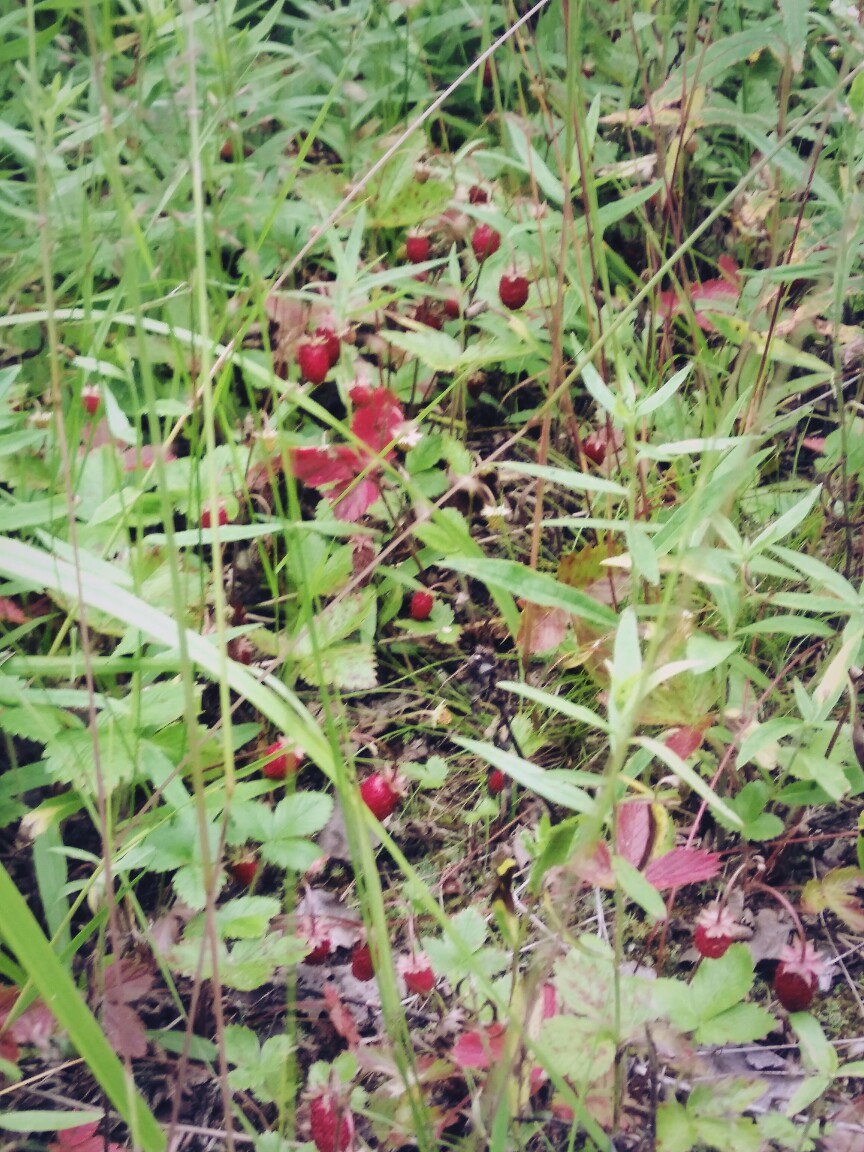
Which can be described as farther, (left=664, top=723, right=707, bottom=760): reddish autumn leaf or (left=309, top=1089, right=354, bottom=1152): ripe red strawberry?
(left=664, top=723, right=707, bottom=760): reddish autumn leaf

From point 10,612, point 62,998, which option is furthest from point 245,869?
point 10,612

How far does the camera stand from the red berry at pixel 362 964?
99 centimetres

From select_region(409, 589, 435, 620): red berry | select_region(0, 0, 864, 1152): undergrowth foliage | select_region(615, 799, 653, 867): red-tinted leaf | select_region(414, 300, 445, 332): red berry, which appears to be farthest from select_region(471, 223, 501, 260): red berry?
select_region(615, 799, 653, 867): red-tinted leaf

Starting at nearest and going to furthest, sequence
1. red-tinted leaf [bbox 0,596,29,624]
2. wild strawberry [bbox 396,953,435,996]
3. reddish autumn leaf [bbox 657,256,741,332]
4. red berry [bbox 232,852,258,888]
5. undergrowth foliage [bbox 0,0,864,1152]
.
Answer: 1. undergrowth foliage [bbox 0,0,864,1152]
2. wild strawberry [bbox 396,953,435,996]
3. red berry [bbox 232,852,258,888]
4. red-tinted leaf [bbox 0,596,29,624]
5. reddish autumn leaf [bbox 657,256,741,332]

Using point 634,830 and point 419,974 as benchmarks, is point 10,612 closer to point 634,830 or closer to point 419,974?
point 419,974

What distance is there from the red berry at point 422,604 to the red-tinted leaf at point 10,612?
542 millimetres

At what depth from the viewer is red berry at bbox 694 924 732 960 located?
921 mm

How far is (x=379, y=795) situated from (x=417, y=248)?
3.34ft

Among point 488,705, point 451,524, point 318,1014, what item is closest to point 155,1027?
point 318,1014

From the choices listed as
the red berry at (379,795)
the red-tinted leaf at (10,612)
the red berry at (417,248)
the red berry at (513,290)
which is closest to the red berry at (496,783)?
the red berry at (379,795)

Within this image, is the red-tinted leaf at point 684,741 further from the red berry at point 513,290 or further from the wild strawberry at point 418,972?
the red berry at point 513,290

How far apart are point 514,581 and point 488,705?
34cm

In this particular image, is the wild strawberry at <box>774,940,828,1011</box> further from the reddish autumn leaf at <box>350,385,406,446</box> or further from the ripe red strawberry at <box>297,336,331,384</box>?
the ripe red strawberry at <box>297,336,331,384</box>

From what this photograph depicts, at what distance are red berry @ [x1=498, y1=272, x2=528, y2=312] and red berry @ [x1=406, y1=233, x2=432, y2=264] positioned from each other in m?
0.21
